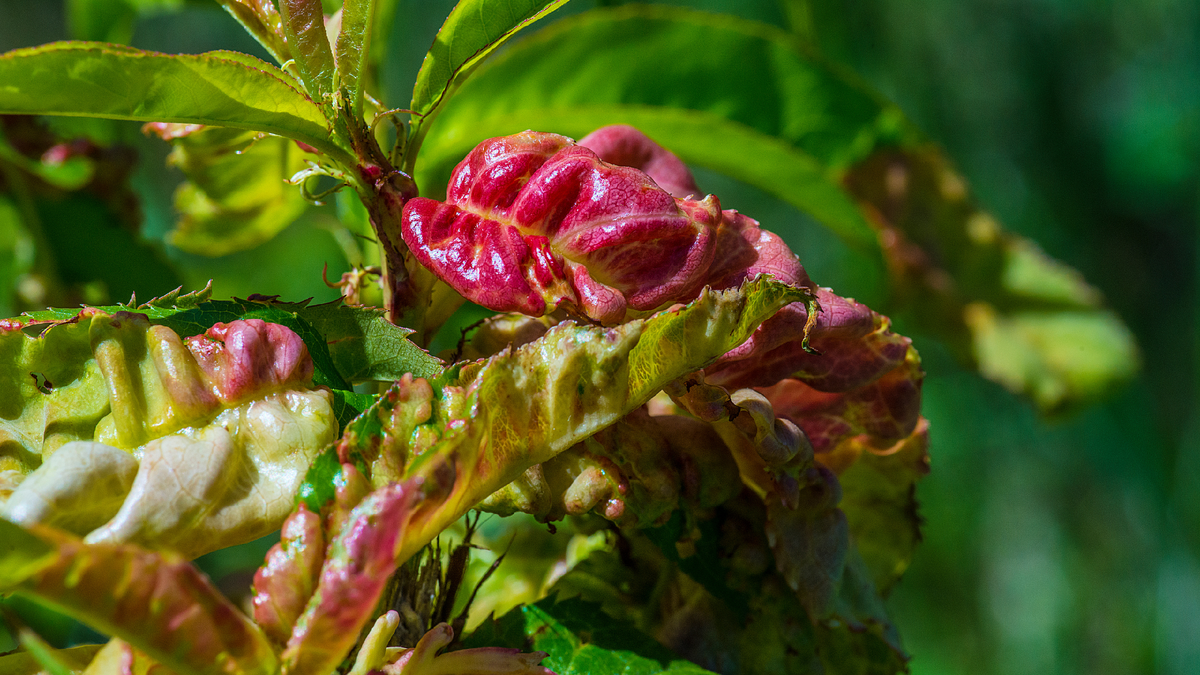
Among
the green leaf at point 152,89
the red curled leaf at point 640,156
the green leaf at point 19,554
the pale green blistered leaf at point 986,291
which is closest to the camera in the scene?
the green leaf at point 19,554

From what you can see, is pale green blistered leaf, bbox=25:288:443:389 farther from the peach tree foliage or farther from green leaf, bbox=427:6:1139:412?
green leaf, bbox=427:6:1139:412

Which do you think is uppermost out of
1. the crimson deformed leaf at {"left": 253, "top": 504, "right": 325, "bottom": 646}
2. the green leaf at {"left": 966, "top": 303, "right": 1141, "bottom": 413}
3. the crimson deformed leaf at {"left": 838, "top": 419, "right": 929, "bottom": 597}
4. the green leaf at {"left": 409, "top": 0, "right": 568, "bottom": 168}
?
the green leaf at {"left": 409, "top": 0, "right": 568, "bottom": 168}

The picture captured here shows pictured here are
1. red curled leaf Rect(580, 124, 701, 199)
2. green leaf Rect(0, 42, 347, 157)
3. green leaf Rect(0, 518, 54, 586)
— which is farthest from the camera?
red curled leaf Rect(580, 124, 701, 199)

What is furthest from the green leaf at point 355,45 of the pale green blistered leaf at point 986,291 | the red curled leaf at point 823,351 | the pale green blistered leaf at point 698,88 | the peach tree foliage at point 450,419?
the pale green blistered leaf at point 986,291

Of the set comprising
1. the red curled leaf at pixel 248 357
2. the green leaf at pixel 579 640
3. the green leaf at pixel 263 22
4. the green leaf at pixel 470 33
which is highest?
the green leaf at pixel 263 22

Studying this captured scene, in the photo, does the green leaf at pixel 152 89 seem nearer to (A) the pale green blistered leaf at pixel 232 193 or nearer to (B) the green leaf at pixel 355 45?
(B) the green leaf at pixel 355 45

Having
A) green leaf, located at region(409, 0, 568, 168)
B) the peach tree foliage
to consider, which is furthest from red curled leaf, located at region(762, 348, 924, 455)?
green leaf, located at region(409, 0, 568, 168)
